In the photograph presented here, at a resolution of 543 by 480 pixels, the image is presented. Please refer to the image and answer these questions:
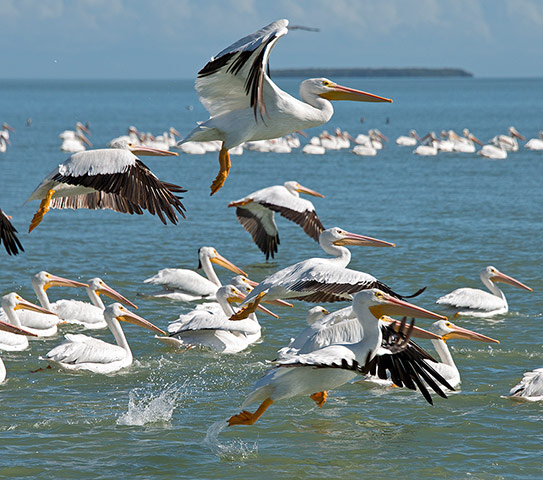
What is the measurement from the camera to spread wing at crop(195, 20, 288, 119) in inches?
211

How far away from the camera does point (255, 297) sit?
22.3 feet

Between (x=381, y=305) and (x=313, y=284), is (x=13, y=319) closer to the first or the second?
(x=313, y=284)

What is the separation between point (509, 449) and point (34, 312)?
4.81 meters

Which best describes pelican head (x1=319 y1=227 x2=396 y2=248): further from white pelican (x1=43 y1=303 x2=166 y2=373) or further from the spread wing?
the spread wing

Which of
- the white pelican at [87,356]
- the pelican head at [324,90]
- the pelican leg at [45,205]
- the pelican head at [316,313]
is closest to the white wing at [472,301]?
the pelican head at [316,313]

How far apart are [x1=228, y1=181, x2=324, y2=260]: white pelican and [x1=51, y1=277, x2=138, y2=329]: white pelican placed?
257 cm

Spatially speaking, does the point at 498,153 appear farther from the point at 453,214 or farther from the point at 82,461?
the point at 82,461

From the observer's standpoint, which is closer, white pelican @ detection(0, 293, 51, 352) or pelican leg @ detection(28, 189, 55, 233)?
pelican leg @ detection(28, 189, 55, 233)

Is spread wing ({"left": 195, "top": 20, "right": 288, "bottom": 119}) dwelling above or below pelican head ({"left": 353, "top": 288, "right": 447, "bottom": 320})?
above

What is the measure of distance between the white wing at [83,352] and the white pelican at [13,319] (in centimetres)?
77

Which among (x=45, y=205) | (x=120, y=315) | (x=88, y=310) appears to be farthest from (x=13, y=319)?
(x=45, y=205)

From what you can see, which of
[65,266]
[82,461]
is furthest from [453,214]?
[82,461]

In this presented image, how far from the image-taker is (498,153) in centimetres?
2884

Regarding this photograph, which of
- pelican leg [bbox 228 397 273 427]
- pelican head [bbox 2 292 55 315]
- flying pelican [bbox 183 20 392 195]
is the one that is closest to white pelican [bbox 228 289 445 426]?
pelican leg [bbox 228 397 273 427]
